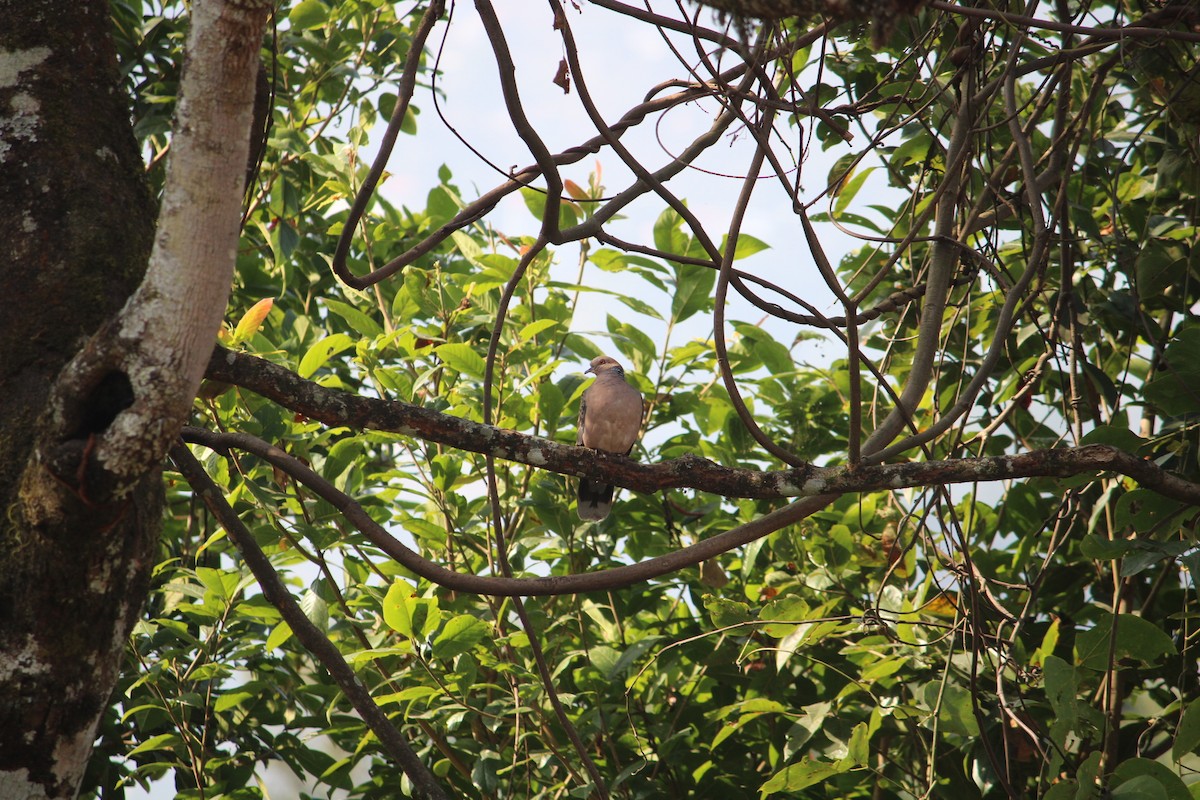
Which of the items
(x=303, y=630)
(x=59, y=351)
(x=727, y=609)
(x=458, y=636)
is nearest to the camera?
(x=59, y=351)

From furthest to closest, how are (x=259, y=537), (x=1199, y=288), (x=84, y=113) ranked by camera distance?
(x=1199, y=288), (x=259, y=537), (x=84, y=113)

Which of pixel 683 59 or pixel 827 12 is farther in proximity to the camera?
pixel 683 59

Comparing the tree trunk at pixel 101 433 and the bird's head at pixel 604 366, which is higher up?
the bird's head at pixel 604 366

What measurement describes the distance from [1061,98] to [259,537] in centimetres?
272

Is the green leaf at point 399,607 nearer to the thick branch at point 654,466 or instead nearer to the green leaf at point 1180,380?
the thick branch at point 654,466

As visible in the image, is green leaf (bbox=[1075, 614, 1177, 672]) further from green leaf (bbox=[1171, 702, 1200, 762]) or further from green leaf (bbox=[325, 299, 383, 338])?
green leaf (bbox=[325, 299, 383, 338])

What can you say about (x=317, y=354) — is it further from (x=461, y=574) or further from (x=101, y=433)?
(x=101, y=433)

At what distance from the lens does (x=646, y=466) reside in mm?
2352

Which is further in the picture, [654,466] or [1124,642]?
[1124,642]

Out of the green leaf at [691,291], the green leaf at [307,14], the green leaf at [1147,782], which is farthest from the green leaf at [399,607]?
the green leaf at [307,14]

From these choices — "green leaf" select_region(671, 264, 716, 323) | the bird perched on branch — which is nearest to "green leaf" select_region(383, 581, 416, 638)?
the bird perched on branch

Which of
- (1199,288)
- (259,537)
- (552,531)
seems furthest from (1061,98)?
(259,537)

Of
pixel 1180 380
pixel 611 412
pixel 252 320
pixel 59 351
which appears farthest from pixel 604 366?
pixel 59 351

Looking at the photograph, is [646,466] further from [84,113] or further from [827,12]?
[84,113]
